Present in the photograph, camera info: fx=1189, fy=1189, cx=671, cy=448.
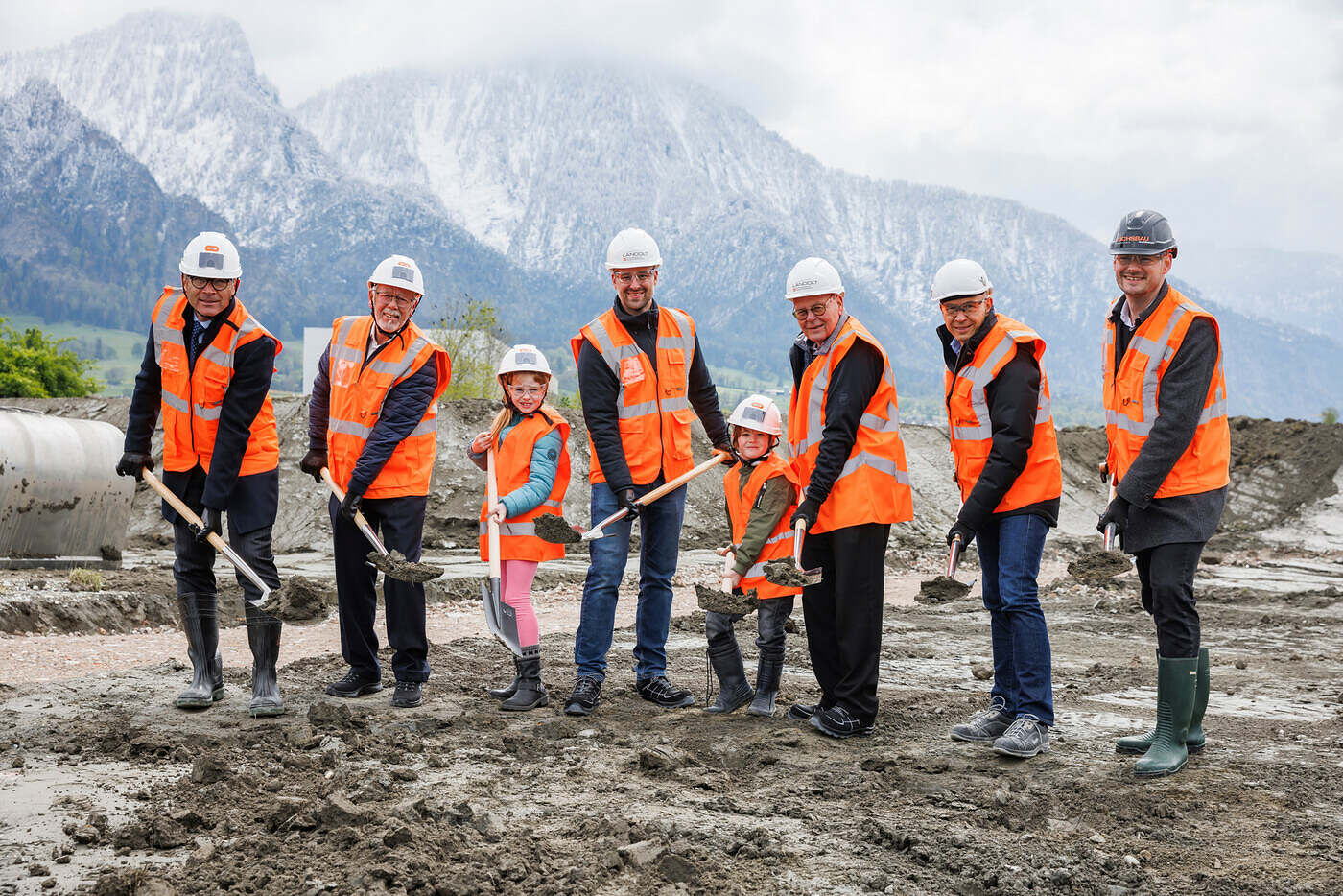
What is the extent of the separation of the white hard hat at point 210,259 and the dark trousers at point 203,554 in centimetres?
101

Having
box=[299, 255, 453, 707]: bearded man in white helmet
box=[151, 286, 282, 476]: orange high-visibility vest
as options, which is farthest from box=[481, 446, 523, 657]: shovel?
box=[151, 286, 282, 476]: orange high-visibility vest

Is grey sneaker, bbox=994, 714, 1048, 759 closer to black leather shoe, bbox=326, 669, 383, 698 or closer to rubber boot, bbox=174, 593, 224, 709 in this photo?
black leather shoe, bbox=326, 669, 383, 698

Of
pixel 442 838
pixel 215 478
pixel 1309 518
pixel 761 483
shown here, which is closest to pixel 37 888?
pixel 442 838

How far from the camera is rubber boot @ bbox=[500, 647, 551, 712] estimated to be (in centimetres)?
622

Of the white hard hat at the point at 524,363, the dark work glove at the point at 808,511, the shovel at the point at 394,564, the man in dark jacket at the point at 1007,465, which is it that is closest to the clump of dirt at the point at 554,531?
the shovel at the point at 394,564

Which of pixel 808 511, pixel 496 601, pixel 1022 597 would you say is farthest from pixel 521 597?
pixel 1022 597

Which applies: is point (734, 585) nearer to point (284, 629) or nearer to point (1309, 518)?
point (284, 629)

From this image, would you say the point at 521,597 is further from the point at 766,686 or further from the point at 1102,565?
the point at 1102,565

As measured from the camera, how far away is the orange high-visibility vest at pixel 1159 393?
5.00m

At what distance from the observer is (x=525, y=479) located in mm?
6266

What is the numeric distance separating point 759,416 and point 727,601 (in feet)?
3.10

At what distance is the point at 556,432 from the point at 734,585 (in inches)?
49.7

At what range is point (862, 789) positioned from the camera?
15.8 feet

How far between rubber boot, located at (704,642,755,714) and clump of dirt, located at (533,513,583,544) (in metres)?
0.95
